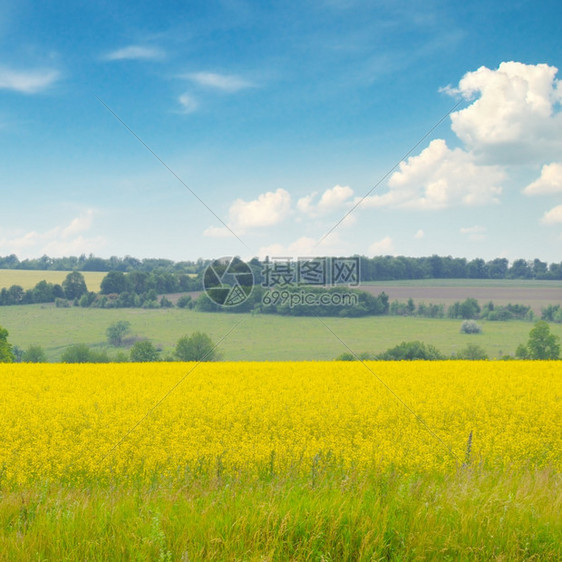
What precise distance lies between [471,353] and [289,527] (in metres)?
45.4

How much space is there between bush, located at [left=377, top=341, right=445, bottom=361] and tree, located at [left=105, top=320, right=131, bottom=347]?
31500 millimetres

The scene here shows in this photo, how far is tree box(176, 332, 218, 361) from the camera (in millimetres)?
43562

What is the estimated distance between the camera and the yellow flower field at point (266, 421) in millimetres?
7027

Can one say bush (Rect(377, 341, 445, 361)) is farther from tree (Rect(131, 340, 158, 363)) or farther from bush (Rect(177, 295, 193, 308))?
bush (Rect(177, 295, 193, 308))

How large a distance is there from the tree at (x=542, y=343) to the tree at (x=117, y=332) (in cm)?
4462

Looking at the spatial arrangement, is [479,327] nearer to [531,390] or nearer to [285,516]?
[531,390]

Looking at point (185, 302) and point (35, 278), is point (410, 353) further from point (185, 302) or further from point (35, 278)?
point (35, 278)

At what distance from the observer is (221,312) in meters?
49.2

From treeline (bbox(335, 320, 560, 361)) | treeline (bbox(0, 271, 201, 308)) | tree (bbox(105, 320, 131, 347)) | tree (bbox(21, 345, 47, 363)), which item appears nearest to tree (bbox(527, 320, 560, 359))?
treeline (bbox(335, 320, 560, 361))

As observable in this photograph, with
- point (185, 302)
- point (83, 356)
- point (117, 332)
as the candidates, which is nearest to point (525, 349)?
point (185, 302)

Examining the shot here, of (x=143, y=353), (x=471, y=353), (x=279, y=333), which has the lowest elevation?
(x=143, y=353)

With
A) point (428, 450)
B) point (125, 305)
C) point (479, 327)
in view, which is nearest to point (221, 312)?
point (125, 305)

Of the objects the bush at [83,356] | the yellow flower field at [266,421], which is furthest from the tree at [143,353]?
the yellow flower field at [266,421]

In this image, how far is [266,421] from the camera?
8.91 m
